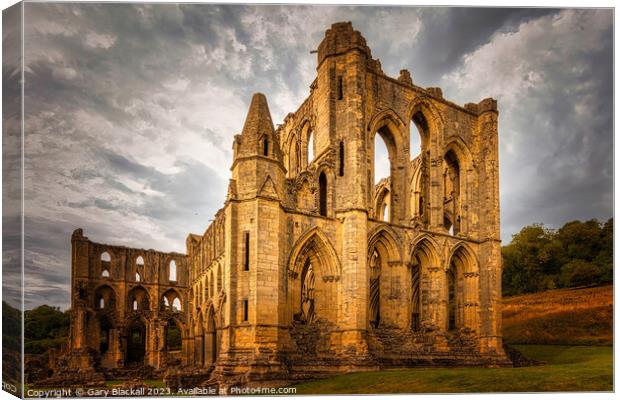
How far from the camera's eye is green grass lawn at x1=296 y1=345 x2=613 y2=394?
1555 centimetres

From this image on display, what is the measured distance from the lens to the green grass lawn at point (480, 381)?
15555 mm

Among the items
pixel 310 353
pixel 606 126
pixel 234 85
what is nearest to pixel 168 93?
pixel 234 85

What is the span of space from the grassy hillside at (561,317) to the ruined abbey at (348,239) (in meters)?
2.31

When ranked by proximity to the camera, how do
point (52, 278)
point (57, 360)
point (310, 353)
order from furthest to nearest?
1. point (57, 360)
2. point (310, 353)
3. point (52, 278)

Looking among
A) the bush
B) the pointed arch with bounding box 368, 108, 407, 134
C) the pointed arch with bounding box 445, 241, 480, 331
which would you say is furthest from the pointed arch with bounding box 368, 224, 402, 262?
the bush

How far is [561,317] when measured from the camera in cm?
2498

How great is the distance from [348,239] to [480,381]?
24.1ft

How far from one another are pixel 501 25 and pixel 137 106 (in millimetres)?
10701

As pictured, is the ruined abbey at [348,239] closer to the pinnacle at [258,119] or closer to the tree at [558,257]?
the pinnacle at [258,119]

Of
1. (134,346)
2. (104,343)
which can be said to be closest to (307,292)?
(134,346)

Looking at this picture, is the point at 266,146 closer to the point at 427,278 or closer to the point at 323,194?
the point at 323,194

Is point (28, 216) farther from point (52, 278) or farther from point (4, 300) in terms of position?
point (52, 278)

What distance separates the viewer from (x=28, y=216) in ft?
46.7

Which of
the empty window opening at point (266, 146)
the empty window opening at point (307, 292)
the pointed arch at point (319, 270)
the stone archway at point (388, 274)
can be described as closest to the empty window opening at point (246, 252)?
the pointed arch at point (319, 270)
